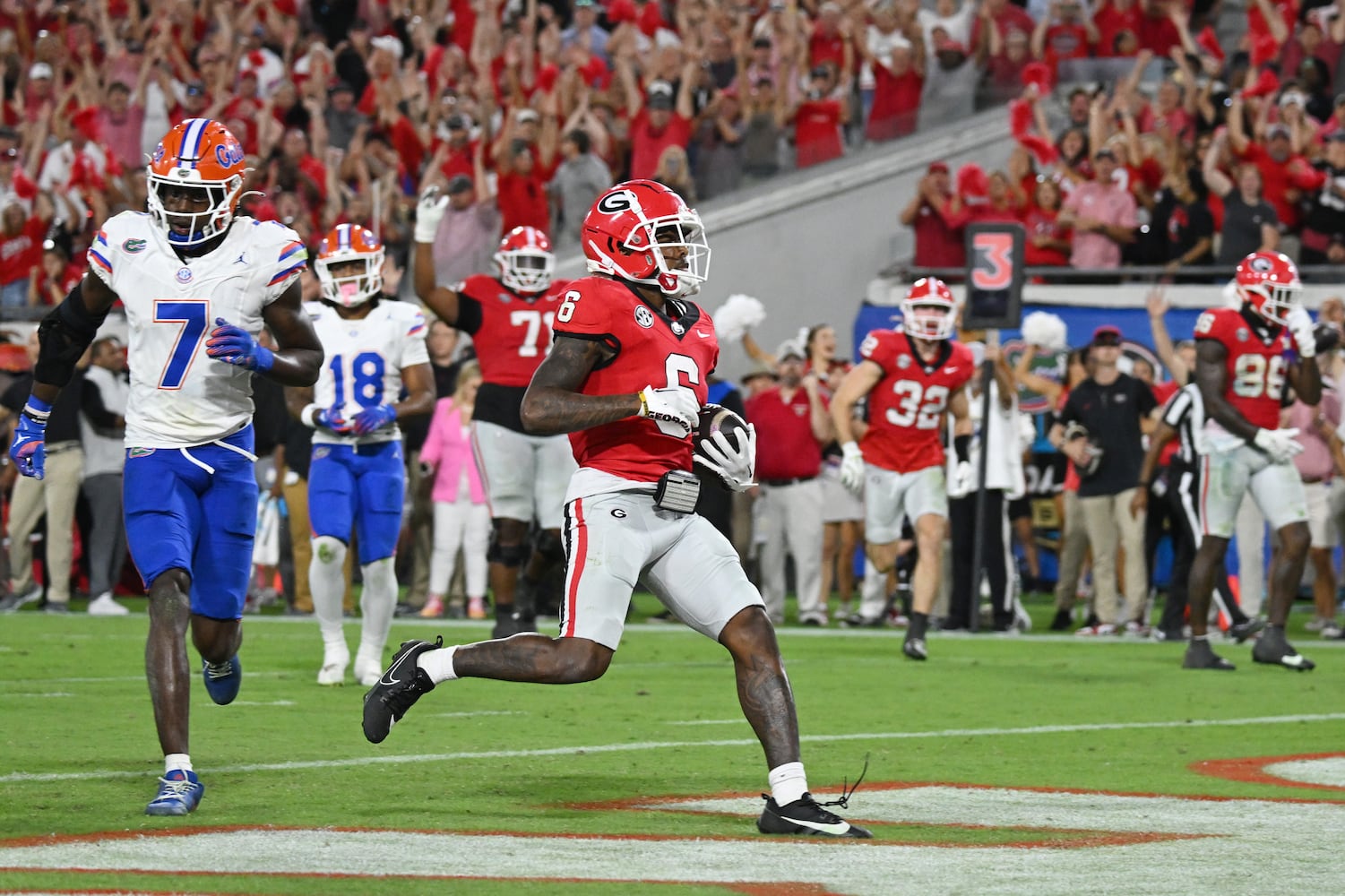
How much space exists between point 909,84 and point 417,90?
5.20 m

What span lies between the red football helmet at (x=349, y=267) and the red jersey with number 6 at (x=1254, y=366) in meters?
4.69

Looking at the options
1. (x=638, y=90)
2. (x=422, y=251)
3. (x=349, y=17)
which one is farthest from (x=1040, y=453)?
(x=349, y=17)

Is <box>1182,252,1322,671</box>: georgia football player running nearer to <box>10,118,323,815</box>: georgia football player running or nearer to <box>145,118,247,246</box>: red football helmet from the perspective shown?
<box>10,118,323,815</box>: georgia football player running

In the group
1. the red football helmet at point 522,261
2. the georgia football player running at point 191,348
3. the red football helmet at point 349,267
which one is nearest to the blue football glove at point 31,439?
the georgia football player running at point 191,348

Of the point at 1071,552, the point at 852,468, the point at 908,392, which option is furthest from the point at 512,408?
the point at 1071,552

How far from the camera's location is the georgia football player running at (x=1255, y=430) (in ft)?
37.8

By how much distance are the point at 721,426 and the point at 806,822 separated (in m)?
1.18

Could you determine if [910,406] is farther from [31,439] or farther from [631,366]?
[31,439]

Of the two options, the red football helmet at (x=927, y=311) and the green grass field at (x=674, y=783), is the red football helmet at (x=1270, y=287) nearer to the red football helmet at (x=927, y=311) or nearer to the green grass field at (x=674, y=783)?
the red football helmet at (x=927, y=311)

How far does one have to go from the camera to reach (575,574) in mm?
6066

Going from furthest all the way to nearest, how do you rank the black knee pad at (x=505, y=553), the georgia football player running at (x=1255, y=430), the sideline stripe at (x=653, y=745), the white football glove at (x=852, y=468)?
1. the white football glove at (x=852, y=468)
2. the black knee pad at (x=505, y=553)
3. the georgia football player running at (x=1255, y=430)
4. the sideline stripe at (x=653, y=745)

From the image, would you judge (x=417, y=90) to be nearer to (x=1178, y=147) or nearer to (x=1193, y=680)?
(x=1178, y=147)

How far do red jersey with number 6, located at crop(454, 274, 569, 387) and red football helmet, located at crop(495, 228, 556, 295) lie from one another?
0.06 metres

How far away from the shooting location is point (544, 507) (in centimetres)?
1195
